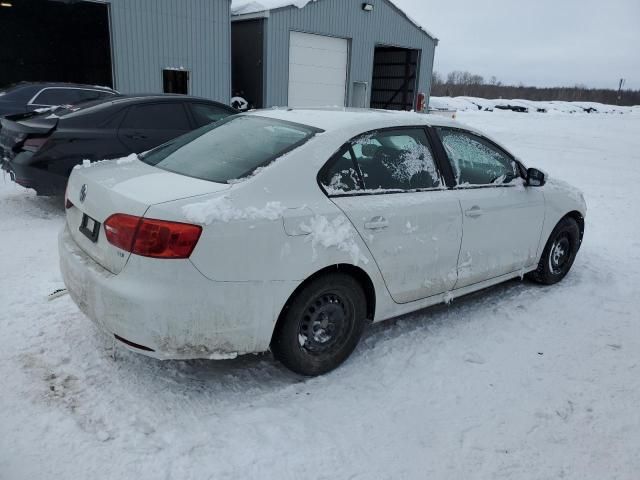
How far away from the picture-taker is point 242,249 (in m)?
2.71

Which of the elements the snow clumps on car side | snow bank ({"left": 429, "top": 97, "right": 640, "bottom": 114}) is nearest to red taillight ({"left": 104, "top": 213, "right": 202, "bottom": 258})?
the snow clumps on car side

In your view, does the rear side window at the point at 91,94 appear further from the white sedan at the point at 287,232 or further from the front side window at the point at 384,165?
the front side window at the point at 384,165

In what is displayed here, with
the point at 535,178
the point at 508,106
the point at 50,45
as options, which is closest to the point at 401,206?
the point at 535,178

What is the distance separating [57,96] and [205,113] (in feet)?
15.6

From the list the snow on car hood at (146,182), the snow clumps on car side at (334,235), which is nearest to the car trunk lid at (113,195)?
the snow on car hood at (146,182)

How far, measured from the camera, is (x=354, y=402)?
120 inches

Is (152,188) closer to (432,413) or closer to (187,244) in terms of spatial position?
(187,244)

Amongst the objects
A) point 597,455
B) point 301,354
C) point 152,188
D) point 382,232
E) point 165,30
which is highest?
point 165,30

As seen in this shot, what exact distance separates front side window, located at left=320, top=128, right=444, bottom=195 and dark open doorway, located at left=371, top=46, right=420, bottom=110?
19.6 metres

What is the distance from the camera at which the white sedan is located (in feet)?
8.71

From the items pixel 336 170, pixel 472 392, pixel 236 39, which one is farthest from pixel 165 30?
pixel 472 392

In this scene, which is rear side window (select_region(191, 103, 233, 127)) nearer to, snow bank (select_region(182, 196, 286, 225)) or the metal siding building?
snow bank (select_region(182, 196, 286, 225))

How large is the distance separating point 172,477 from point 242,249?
1.13 meters

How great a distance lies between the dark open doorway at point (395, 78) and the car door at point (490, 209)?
1884 cm
